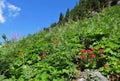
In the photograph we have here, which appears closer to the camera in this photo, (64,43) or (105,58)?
(105,58)

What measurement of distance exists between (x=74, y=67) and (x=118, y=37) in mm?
2232

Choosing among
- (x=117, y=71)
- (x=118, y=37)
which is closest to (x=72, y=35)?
(x=118, y=37)

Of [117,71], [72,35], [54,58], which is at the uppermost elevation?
[72,35]

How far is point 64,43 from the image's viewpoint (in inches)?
395

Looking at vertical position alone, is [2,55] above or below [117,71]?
above

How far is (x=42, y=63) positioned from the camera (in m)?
9.14

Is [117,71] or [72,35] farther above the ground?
[72,35]

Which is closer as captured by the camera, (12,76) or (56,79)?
(56,79)

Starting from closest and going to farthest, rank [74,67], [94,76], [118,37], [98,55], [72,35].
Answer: [94,76], [74,67], [98,55], [118,37], [72,35]

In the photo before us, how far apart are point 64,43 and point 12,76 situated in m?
2.28

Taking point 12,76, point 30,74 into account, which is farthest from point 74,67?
point 12,76

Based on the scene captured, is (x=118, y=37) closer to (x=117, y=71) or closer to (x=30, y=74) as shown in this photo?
(x=117, y=71)

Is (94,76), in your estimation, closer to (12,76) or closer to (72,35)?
(12,76)

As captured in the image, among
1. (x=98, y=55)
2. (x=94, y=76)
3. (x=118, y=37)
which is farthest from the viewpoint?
(x=118, y=37)
